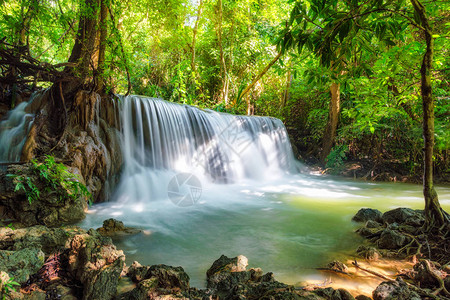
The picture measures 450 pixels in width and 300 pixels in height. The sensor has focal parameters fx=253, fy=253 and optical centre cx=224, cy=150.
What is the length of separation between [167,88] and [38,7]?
707 cm

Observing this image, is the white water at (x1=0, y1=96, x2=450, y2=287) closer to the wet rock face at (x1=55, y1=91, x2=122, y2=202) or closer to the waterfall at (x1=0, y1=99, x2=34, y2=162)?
the waterfall at (x1=0, y1=99, x2=34, y2=162)

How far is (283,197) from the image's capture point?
5.90 meters

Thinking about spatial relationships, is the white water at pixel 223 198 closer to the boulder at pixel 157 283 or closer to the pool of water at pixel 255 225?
the pool of water at pixel 255 225

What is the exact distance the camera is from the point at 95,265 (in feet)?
6.08

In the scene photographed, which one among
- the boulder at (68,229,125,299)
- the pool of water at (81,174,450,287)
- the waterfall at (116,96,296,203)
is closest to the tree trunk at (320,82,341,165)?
the waterfall at (116,96,296,203)

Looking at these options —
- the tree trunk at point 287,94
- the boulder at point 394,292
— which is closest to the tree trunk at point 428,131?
the boulder at point 394,292

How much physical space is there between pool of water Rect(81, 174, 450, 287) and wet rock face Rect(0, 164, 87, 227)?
1.22 feet

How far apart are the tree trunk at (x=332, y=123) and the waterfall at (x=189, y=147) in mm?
1387

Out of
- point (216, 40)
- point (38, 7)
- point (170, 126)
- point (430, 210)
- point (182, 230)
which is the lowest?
point (182, 230)

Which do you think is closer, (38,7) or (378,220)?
(378,220)

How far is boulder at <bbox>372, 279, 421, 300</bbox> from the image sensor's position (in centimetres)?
164

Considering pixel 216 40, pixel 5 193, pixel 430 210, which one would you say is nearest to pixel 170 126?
pixel 5 193

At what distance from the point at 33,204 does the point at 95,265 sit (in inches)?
Answer: 87.0

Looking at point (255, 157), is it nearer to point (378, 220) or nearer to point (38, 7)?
point (378, 220)
